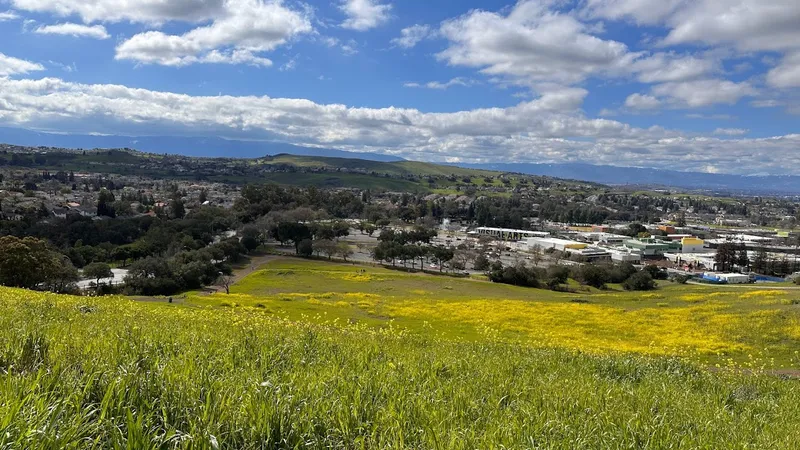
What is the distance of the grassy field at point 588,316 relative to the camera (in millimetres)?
23767

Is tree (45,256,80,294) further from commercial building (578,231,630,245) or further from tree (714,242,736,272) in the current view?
commercial building (578,231,630,245)

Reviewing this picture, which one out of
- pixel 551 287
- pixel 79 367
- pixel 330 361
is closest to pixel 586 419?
pixel 330 361

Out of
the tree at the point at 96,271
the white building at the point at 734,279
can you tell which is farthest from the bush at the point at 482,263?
the tree at the point at 96,271

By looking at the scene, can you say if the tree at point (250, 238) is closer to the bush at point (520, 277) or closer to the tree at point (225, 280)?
the tree at point (225, 280)

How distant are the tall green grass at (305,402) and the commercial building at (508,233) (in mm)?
126186

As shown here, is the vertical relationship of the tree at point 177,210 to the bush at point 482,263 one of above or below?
above

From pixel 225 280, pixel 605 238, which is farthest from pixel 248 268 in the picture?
pixel 605 238

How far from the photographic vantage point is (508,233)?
457 ft

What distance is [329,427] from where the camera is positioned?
4086mm

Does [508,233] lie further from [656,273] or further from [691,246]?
[656,273]

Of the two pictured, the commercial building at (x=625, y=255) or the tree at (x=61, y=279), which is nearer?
the tree at (x=61, y=279)

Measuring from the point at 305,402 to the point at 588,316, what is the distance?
34.7m

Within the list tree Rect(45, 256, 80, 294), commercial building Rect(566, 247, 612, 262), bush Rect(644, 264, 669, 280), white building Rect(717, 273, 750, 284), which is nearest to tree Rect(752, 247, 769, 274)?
white building Rect(717, 273, 750, 284)

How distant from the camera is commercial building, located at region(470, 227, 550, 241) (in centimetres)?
13325
